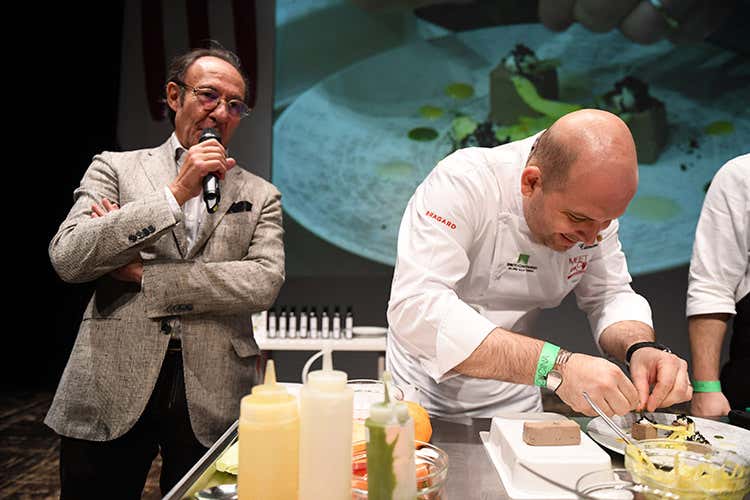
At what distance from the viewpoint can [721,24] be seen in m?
4.20

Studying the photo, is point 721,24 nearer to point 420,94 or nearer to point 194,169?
point 420,94

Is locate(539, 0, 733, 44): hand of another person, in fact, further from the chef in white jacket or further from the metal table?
the metal table

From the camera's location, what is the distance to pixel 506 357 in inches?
49.0

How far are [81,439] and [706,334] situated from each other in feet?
5.67

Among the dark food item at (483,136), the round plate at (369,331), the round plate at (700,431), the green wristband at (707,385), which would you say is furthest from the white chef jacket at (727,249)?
the dark food item at (483,136)

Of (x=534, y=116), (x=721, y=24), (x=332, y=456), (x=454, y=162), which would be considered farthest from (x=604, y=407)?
(x=721, y=24)

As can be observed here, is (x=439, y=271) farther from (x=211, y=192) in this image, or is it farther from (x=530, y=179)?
(x=211, y=192)

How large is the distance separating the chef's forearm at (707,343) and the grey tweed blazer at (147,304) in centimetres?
124

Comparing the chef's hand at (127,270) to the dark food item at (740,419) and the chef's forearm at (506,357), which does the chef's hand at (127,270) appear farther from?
the dark food item at (740,419)

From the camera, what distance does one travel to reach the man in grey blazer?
153cm

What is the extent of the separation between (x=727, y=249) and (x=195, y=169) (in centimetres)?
151

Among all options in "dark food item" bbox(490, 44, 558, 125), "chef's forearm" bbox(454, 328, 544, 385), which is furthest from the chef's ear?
"dark food item" bbox(490, 44, 558, 125)

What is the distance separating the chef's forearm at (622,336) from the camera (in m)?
1.52

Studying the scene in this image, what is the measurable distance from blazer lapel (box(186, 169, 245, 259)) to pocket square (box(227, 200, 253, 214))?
0.04 feet
